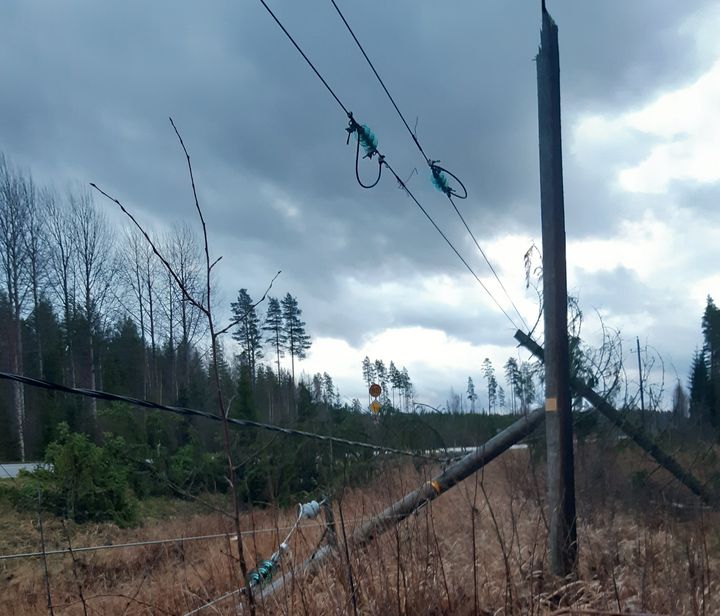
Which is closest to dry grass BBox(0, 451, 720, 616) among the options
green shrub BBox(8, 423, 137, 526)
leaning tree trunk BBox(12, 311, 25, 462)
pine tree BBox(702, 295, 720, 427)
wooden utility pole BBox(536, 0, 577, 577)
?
wooden utility pole BBox(536, 0, 577, 577)

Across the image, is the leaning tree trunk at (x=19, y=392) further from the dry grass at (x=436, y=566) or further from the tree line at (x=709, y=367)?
the tree line at (x=709, y=367)

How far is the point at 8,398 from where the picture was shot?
19734 millimetres

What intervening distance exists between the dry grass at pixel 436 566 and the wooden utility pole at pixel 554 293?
0.39 m

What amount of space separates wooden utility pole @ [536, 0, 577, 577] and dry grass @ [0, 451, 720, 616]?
39cm

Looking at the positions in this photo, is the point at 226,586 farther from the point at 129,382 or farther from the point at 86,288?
the point at 129,382

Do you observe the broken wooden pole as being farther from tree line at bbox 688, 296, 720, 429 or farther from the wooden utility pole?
tree line at bbox 688, 296, 720, 429

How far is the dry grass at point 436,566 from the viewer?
355 centimetres

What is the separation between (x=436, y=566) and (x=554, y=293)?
3.13 meters

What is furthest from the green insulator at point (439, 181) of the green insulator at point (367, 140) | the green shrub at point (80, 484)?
the green shrub at point (80, 484)

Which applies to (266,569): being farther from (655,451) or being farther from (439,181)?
(655,451)

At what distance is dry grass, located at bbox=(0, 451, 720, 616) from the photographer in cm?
355

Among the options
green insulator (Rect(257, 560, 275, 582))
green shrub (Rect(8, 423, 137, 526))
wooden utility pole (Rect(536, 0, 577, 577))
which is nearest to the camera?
green insulator (Rect(257, 560, 275, 582))

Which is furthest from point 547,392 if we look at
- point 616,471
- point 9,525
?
point 9,525

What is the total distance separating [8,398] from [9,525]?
1173cm
